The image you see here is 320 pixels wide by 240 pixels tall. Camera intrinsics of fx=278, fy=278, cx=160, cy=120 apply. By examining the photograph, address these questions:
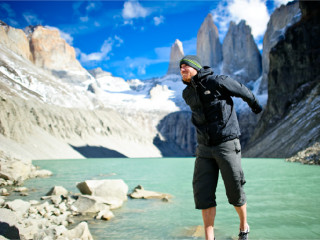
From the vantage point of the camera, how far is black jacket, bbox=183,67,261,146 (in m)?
3.43

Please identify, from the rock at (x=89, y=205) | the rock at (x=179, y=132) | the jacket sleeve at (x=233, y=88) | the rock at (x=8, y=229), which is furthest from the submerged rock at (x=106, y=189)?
the rock at (x=179, y=132)

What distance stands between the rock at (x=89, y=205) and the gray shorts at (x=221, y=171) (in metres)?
6.29

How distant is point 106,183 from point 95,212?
2.67 m

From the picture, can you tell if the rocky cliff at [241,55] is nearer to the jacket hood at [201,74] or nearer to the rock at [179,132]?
the rock at [179,132]

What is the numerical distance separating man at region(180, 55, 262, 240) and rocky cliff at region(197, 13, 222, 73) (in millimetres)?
152736

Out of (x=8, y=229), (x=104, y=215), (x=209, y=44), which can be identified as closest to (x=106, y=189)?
(x=104, y=215)

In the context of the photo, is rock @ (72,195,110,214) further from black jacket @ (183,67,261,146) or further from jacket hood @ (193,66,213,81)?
jacket hood @ (193,66,213,81)

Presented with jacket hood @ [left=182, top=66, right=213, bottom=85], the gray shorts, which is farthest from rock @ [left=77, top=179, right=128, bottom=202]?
jacket hood @ [left=182, top=66, right=213, bottom=85]

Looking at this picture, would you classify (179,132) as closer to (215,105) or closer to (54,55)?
(54,55)

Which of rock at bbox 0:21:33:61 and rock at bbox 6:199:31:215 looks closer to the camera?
rock at bbox 6:199:31:215

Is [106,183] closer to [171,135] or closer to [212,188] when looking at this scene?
[212,188]

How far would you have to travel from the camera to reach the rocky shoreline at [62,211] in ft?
17.8

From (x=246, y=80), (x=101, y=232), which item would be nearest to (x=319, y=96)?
(x=101, y=232)

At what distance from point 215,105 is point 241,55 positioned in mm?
140399
